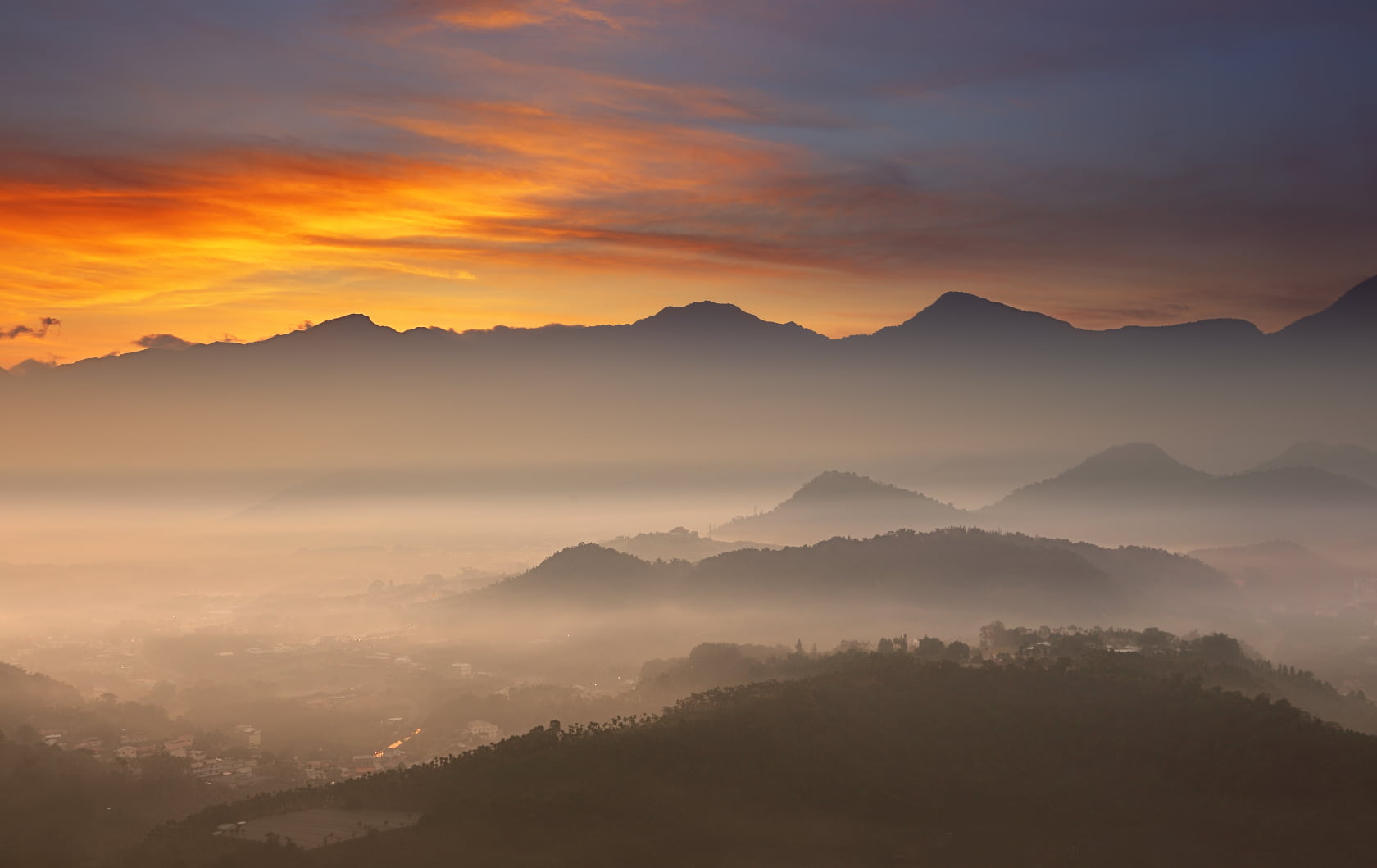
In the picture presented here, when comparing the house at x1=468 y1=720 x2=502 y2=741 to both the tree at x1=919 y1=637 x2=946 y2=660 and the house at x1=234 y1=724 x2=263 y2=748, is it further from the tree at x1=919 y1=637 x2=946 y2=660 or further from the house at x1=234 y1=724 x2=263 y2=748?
the tree at x1=919 y1=637 x2=946 y2=660

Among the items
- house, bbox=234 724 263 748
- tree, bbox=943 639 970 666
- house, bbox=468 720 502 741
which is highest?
tree, bbox=943 639 970 666

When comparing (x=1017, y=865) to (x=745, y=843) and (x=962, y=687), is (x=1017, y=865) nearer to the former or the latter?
(x=745, y=843)

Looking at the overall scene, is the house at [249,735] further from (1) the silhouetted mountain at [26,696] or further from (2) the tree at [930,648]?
(2) the tree at [930,648]

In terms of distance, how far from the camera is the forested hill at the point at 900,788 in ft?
310

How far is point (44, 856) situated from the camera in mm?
117375

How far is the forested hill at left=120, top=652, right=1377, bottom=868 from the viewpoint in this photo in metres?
94.5

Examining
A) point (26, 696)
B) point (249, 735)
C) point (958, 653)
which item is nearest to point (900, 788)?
point (958, 653)

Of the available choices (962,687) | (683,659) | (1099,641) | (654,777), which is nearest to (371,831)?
(654,777)

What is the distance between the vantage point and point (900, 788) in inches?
4250

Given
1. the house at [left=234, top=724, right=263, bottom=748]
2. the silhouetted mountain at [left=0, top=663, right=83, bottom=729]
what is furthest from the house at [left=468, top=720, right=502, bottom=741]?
the silhouetted mountain at [left=0, top=663, right=83, bottom=729]

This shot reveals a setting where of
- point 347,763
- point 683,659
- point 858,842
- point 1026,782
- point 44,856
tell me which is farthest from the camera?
point 683,659

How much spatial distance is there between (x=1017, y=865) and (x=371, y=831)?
53.6 metres

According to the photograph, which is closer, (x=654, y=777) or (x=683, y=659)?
(x=654, y=777)

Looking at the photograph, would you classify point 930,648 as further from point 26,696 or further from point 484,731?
point 26,696
